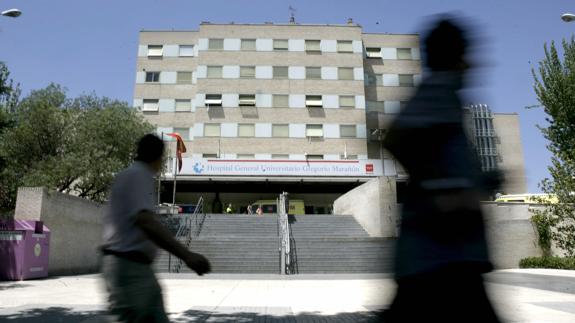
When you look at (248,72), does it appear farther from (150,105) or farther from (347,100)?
(150,105)

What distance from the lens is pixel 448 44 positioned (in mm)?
2068

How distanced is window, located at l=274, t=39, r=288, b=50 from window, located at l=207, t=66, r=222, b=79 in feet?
19.7

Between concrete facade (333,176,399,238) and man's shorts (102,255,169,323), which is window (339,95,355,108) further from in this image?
man's shorts (102,255,169,323)

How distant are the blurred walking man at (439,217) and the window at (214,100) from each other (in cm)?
3915

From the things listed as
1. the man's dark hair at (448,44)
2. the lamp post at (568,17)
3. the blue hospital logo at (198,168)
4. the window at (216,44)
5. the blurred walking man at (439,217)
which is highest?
the window at (216,44)

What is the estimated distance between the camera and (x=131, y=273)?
243 centimetres

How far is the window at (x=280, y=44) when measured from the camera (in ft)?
138

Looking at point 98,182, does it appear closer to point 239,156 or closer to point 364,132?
point 239,156

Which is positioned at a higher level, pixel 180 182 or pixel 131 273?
pixel 180 182

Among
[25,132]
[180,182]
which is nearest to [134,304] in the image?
[25,132]

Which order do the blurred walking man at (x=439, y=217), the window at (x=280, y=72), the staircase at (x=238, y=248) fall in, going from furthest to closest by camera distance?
the window at (x=280, y=72)
the staircase at (x=238, y=248)
the blurred walking man at (x=439, y=217)

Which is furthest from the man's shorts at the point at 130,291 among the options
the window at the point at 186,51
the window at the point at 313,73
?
the window at the point at 186,51

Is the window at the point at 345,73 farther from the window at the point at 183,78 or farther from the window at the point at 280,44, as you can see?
the window at the point at 183,78

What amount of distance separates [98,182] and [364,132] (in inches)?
922
